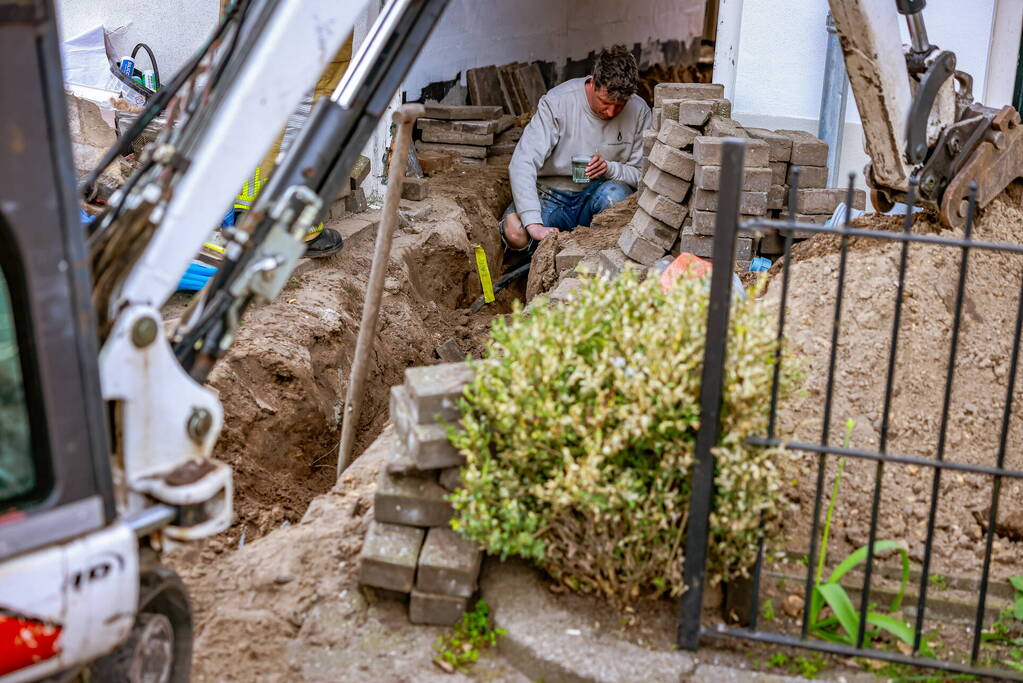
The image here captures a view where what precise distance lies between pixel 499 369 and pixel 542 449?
28 cm

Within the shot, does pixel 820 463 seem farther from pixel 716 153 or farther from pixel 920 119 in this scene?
pixel 716 153

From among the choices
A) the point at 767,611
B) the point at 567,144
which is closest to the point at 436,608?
the point at 767,611

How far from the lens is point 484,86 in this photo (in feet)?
40.5

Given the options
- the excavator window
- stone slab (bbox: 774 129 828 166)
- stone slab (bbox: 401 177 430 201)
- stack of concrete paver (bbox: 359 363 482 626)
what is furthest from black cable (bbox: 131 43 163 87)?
the excavator window

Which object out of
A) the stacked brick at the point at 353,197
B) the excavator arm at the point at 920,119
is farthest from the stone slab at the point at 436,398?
the stacked brick at the point at 353,197

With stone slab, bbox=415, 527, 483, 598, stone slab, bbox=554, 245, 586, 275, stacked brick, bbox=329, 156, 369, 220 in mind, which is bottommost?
stone slab, bbox=415, 527, 483, 598

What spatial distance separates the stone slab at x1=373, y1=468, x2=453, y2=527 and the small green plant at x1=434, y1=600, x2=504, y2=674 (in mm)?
310

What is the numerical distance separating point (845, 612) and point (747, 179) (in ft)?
11.8

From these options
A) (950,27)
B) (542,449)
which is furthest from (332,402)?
(950,27)

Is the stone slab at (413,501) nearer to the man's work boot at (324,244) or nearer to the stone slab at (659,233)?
the man's work boot at (324,244)

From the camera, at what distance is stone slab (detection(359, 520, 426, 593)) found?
331 cm

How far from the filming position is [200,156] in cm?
254

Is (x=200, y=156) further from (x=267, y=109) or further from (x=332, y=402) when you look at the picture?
(x=332, y=402)

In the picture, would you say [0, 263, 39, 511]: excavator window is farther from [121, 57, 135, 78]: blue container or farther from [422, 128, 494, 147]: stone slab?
[422, 128, 494, 147]: stone slab
